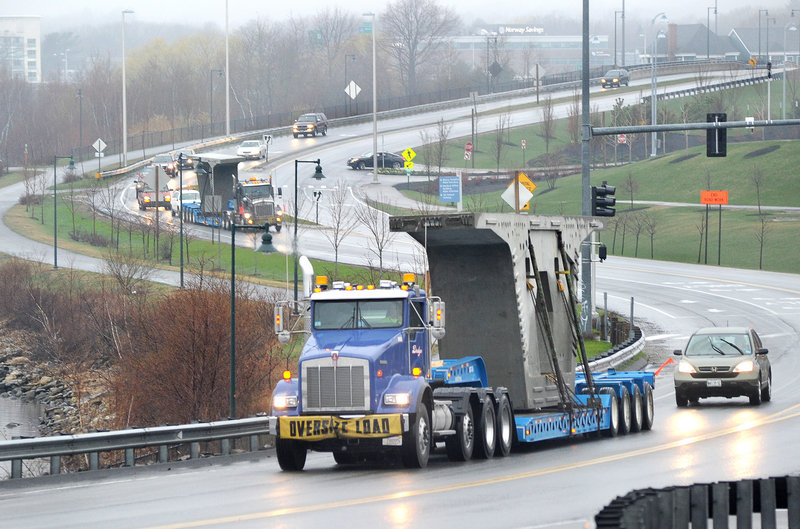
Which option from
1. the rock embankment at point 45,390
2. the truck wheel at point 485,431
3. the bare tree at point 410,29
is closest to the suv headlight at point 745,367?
the truck wheel at point 485,431

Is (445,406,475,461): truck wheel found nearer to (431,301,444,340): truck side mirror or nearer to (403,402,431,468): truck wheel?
(403,402,431,468): truck wheel

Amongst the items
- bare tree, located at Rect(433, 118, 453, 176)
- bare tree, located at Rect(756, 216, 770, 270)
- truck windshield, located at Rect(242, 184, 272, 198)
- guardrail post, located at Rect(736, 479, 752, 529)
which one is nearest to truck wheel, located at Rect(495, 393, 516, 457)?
guardrail post, located at Rect(736, 479, 752, 529)

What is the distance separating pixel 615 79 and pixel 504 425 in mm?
122395

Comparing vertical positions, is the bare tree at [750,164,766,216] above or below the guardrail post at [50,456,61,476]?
above

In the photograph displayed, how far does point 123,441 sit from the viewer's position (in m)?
20.9

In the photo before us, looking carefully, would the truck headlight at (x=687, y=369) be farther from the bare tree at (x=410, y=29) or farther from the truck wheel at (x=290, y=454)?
the bare tree at (x=410, y=29)

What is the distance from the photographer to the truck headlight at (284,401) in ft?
62.1

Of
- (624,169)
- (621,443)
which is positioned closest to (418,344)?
(621,443)

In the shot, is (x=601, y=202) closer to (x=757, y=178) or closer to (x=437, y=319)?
(x=437, y=319)

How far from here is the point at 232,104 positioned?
187 m

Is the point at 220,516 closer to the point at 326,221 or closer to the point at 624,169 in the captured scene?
the point at 326,221

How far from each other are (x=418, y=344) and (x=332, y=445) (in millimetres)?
2013

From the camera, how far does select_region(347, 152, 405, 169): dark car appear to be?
9875 cm

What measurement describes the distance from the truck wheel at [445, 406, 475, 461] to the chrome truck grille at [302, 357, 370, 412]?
1.82 m
